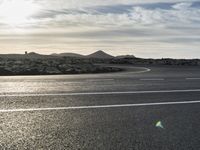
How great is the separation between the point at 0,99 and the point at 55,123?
3.44m

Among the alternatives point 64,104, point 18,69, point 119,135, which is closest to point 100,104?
point 64,104

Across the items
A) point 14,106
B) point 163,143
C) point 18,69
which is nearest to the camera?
point 163,143

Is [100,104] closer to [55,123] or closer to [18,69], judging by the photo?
[55,123]

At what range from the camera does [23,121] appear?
7496 mm

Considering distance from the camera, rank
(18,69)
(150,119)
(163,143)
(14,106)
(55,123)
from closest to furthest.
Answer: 1. (163,143)
2. (55,123)
3. (150,119)
4. (14,106)
5. (18,69)

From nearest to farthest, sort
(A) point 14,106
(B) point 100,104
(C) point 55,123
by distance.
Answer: (C) point 55,123 → (A) point 14,106 → (B) point 100,104

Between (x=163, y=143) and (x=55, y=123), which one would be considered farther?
(x=55, y=123)

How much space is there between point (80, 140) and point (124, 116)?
2.20 metres

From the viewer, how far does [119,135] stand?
6637mm

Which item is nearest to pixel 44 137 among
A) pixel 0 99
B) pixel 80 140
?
pixel 80 140

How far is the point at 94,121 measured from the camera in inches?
303

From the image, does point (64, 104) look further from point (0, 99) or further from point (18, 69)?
point (18, 69)

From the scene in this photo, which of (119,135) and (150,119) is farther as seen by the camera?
(150,119)

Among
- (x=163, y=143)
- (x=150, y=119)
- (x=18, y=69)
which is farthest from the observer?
(x=18, y=69)
